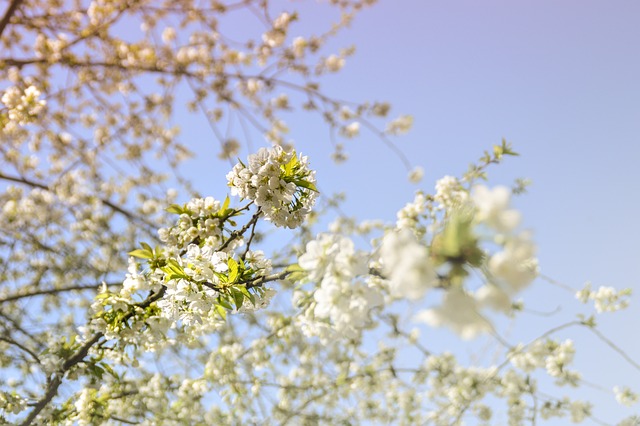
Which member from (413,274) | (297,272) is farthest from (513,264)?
(297,272)

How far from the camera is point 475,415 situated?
597cm

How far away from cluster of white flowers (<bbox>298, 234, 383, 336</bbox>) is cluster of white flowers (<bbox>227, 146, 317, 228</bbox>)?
0.49m

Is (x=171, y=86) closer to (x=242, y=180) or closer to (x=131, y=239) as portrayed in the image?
(x=131, y=239)

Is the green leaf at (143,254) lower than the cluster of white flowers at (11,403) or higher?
higher

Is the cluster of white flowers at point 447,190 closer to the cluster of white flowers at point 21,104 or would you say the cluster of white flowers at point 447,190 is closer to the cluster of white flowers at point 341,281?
the cluster of white flowers at point 341,281

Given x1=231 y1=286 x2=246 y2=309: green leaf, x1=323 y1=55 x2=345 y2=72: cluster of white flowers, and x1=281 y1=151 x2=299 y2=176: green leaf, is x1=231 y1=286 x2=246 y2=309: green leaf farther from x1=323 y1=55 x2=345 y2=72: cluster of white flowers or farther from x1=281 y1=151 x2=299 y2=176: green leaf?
x1=323 y1=55 x2=345 y2=72: cluster of white flowers

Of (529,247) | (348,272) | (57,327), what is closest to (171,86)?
(57,327)

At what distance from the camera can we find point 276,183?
1.69 m

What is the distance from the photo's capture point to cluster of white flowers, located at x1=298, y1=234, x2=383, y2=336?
1.22 m

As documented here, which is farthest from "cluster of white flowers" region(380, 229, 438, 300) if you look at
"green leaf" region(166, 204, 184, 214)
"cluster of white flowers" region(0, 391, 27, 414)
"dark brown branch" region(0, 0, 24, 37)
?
"dark brown branch" region(0, 0, 24, 37)

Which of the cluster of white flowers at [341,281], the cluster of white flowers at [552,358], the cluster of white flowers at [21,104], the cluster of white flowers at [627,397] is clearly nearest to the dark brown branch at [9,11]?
the cluster of white flowers at [21,104]

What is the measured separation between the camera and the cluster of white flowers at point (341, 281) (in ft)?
3.99

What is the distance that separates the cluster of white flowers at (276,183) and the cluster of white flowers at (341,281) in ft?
1.61

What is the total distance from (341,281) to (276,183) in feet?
1.94
